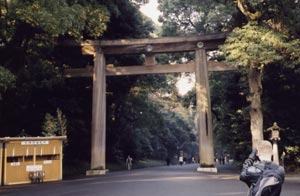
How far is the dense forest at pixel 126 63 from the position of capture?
17.0m

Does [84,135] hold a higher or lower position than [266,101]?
lower

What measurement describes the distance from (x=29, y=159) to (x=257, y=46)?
11.0m

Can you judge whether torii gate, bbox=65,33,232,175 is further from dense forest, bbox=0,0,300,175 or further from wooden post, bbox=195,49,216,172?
dense forest, bbox=0,0,300,175

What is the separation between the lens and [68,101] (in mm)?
22891

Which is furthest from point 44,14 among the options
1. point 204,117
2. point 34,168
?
point 204,117

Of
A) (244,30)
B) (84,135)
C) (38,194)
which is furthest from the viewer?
(84,135)

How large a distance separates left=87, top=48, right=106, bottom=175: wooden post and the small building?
3035mm

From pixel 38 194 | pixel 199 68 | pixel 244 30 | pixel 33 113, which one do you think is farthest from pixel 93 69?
pixel 38 194

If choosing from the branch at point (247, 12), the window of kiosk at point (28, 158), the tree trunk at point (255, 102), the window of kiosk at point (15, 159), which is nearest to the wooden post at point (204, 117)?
the tree trunk at point (255, 102)

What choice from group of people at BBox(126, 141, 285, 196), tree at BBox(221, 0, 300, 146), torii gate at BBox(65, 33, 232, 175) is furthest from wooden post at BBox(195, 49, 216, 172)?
group of people at BBox(126, 141, 285, 196)

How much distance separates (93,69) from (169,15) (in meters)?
9.50

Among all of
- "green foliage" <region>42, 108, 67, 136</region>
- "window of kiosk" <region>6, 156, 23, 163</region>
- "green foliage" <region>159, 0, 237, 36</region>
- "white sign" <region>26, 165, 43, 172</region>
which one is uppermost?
"green foliage" <region>159, 0, 237, 36</region>

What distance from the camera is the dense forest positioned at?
17.0m

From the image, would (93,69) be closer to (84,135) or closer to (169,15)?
(84,135)
